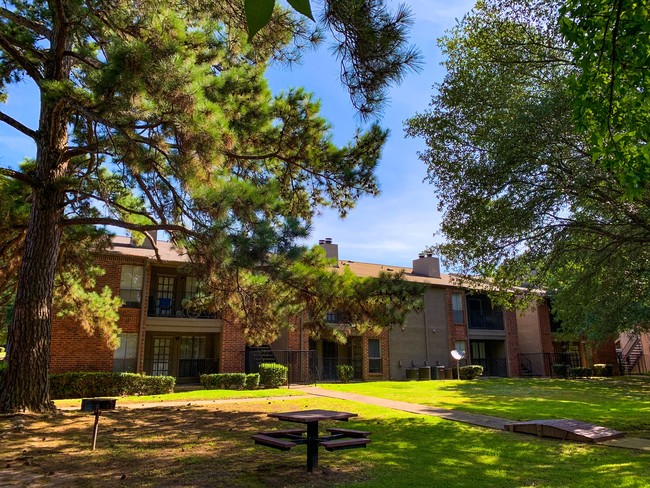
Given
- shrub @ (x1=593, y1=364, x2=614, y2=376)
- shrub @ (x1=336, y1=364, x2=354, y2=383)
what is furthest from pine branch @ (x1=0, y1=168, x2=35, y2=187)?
shrub @ (x1=593, y1=364, x2=614, y2=376)

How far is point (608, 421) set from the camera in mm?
11781

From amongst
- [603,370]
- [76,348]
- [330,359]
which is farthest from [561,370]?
[76,348]

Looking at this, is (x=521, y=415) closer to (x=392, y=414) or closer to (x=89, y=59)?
(x=392, y=414)

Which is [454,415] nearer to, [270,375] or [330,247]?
[270,375]

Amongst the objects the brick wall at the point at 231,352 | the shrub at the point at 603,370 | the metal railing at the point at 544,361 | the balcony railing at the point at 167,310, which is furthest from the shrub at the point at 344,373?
the shrub at the point at 603,370

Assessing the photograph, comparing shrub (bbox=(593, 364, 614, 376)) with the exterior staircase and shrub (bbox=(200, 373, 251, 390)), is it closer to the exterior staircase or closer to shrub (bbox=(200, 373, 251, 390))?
the exterior staircase

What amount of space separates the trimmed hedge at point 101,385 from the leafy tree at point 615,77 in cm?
1772

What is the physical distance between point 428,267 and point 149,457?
28049 mm

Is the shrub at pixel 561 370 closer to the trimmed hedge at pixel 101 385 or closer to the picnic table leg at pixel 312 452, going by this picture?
the trimmed hedge at pixel 101 385

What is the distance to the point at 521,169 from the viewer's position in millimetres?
10398

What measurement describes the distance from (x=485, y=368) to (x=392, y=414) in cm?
2315

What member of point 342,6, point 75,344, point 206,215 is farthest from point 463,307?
point 342,6

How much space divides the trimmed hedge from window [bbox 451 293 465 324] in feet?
64.0

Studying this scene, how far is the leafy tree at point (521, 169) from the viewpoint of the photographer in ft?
33.2
